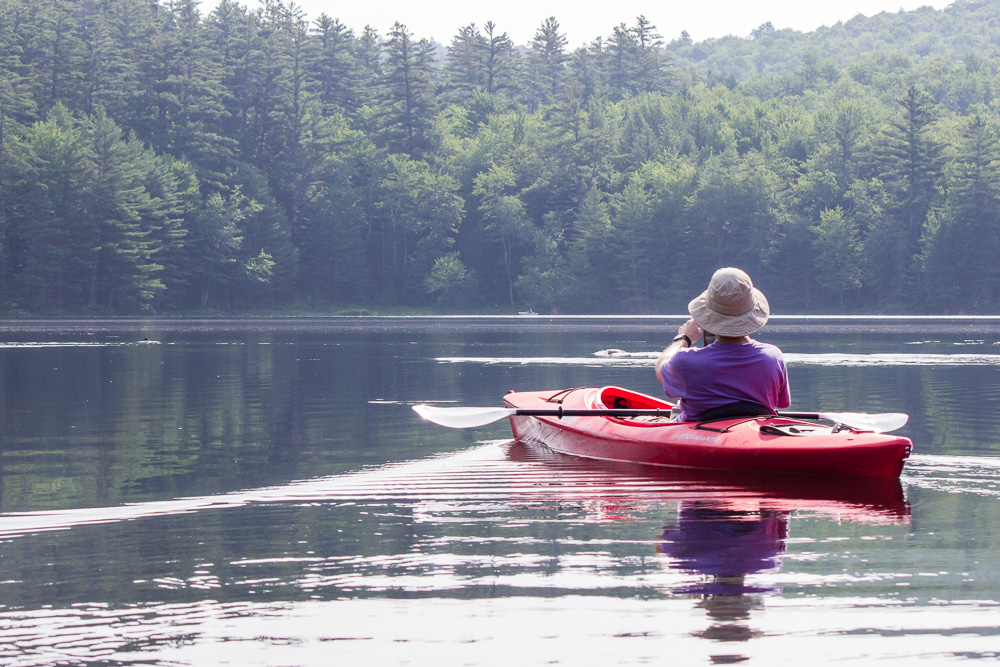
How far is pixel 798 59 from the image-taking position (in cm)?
17638

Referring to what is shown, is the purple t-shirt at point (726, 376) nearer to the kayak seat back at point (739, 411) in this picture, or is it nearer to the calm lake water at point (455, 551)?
the kayak seat back at point (739, 411)

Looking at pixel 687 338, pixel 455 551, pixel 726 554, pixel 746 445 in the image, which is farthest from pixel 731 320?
pixel 455 551

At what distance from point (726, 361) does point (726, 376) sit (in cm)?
23

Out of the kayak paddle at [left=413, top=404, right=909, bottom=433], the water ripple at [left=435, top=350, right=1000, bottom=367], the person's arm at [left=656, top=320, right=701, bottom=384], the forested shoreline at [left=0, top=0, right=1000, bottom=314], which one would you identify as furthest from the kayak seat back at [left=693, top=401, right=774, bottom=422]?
the forested shoreline at [left=0, top=0, right=1000, bottom=314]

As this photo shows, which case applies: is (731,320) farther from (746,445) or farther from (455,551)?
(455,551)

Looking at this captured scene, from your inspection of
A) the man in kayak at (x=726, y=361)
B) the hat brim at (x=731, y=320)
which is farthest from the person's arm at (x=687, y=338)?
the hat brim at (x=731, y=320)

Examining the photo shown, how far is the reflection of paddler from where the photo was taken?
20.4ft

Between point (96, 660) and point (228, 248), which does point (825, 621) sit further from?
point (228, 248)

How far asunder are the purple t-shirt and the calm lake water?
66cm

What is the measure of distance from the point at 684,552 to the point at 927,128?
82.6 m

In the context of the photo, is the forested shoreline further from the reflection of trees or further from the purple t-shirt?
the reflection of trees

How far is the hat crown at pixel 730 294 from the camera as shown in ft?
28.3

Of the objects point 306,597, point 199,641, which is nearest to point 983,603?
point 306,597

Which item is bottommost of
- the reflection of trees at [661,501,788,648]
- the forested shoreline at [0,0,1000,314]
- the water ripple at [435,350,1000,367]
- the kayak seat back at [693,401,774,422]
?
the reflection of trees at [661,501,788,648]
